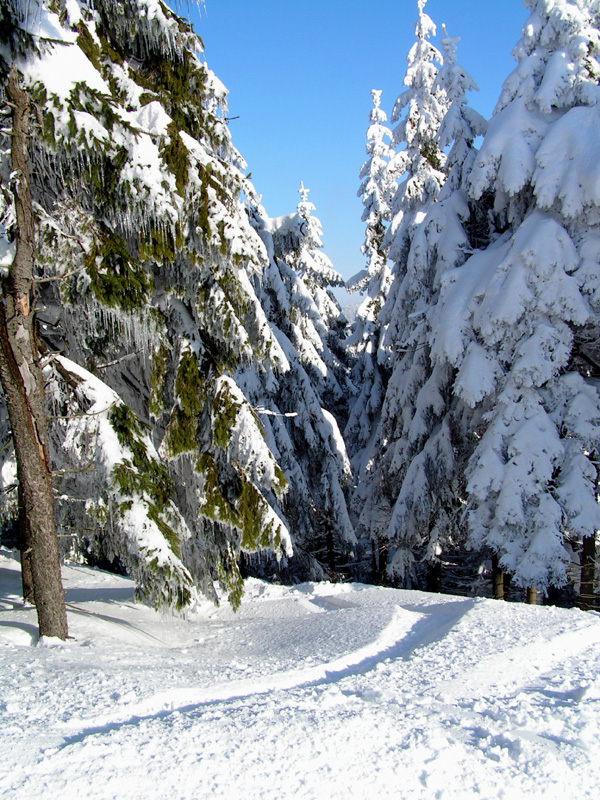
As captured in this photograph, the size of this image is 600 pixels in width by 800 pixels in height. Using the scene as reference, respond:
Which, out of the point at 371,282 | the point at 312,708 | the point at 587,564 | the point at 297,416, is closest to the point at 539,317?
the point at 587,564

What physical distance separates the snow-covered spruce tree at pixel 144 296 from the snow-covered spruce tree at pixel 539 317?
14.7 ft

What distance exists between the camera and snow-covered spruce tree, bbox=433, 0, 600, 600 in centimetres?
946

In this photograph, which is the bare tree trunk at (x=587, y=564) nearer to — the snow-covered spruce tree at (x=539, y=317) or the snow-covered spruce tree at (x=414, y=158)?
the snow-covered spruce tree at (x=539, y=317)

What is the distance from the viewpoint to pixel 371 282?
21.1 m

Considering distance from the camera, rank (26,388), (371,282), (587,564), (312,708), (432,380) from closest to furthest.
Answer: (312,708) → (26,388) → (587,564) → (432,380) → (371,282)

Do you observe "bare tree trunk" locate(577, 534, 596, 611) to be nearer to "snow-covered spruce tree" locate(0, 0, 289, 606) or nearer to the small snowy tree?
"snow-covered spruce tree" locate(0, 0, 289, 606)

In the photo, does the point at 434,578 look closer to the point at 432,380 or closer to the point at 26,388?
the point at 432,380

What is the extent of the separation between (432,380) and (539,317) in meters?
3.37

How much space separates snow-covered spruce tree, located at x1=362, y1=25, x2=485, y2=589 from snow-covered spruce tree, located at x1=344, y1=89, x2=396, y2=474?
5.06 m

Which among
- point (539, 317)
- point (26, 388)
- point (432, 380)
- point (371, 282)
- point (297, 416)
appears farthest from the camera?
point (371, 282)

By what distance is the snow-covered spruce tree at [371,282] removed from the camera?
19766 millimetres

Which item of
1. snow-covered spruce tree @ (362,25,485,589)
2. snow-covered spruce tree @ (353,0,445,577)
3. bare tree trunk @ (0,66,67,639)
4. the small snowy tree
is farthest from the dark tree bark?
bare tree trunk @ (0,66,67,639)

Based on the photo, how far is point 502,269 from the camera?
10188 mm

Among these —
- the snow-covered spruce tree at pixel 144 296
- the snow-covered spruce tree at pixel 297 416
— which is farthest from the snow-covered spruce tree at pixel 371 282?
the snow-covered spruce tree at pixel 144 296
